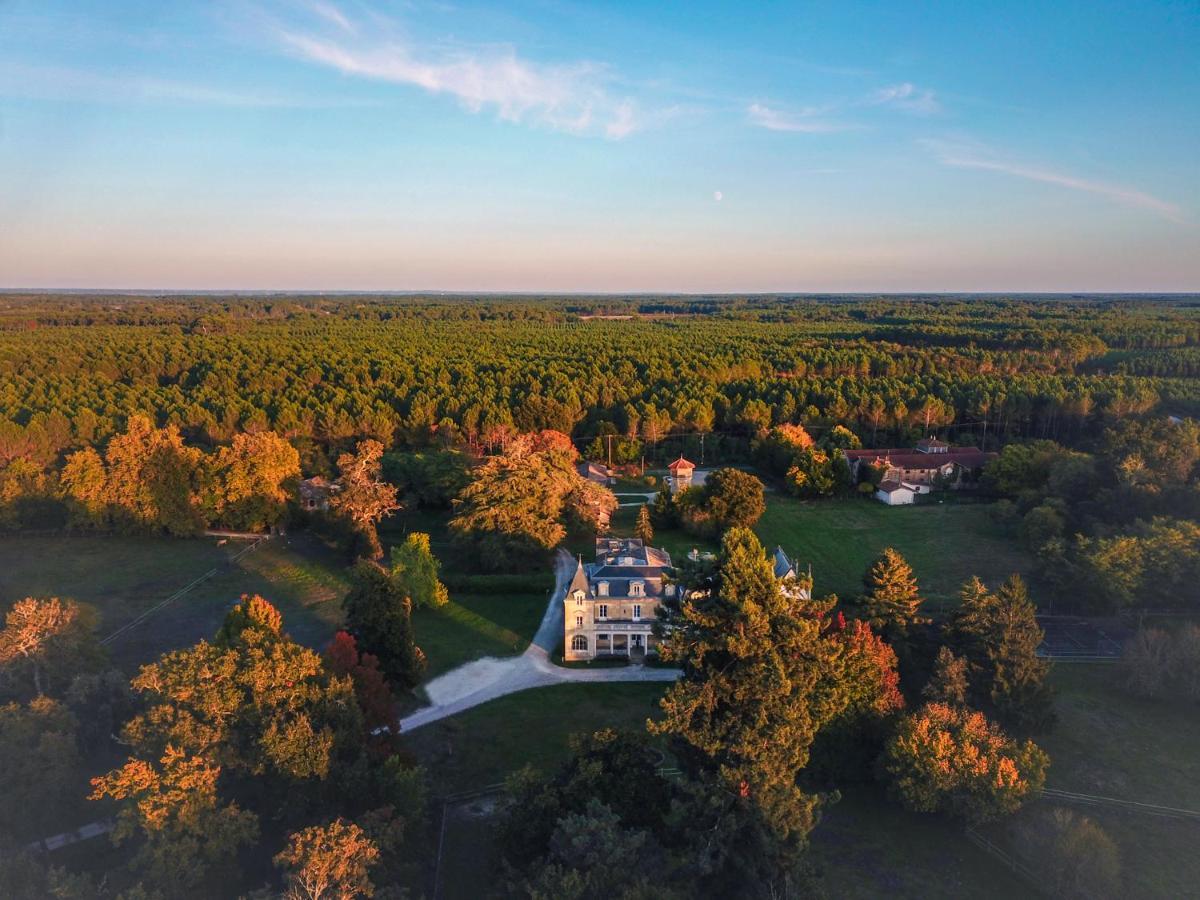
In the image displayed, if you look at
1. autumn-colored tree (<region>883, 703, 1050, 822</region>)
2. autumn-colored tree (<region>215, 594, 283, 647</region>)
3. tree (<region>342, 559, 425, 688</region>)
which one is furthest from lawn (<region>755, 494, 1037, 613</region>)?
autumn-colored tree (<region>215, 594, 283, 647</region>)

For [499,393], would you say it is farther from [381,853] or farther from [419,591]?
[381,853]

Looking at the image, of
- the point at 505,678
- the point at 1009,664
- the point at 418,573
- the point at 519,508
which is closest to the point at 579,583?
the point at 505,678

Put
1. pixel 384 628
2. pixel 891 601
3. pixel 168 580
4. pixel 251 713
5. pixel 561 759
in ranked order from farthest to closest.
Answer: pixel 168 580, pixel 891 601, pixel 384 628, pixel 561 759, pixel 251 713

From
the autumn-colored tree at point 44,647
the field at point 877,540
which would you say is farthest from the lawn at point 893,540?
the autumn-colored tree at point 44,647

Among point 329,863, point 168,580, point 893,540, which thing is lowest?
point 168,580

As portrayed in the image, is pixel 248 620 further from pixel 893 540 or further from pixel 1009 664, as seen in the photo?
pixel 893 540
